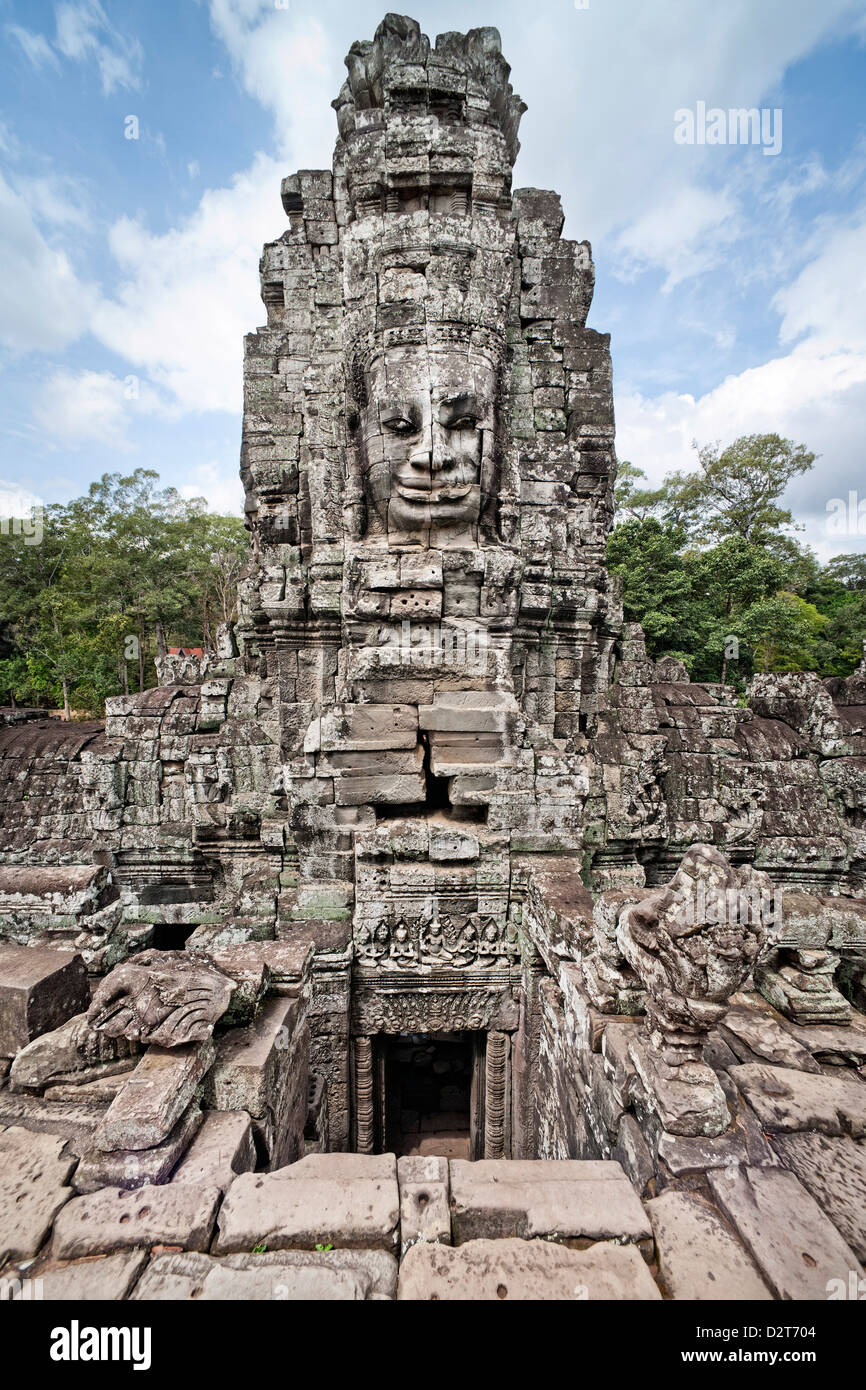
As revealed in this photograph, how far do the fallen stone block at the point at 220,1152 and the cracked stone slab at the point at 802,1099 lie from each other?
2.03 meters

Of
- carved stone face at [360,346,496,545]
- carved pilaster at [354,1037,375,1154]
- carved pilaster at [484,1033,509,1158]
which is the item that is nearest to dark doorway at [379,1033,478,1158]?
carved pilaster at [354,1037,375,1154]

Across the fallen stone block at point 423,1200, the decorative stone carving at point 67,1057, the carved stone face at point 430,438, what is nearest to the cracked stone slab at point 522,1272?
the fallen stone block at point 423,1200

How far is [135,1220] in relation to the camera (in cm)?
173

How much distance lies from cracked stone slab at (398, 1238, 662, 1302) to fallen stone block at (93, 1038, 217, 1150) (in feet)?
3.33

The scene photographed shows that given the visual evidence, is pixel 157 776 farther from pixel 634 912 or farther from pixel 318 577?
pixel 634 912

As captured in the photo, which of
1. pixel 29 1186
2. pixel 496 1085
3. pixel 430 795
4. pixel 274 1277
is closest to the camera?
pixel 274 1277

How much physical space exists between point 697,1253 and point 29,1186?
223cm

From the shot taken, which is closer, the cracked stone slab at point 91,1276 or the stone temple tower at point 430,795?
the cracked stone slab at point 91,1276

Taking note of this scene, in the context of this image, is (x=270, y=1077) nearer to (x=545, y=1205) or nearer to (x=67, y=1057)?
(x=67, y=1057)

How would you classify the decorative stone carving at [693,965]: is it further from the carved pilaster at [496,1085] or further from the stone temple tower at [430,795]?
the carved pilaster at [496,1085]

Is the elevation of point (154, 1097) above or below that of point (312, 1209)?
above

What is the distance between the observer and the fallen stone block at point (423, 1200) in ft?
5.62

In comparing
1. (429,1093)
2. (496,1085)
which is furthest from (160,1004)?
(429,1093)

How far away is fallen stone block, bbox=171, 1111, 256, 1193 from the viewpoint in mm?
1918
